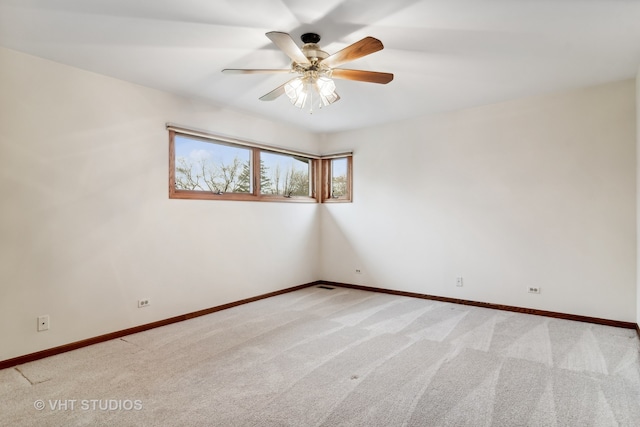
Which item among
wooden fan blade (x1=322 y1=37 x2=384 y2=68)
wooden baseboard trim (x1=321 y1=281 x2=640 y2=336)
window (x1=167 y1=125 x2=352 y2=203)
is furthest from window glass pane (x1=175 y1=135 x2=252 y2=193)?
wooden baseboard trim (x1=321 y1=281 x2=640 y2=336)

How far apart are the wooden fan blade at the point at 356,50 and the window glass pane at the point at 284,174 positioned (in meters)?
2.60

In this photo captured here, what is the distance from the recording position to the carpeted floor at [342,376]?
6.56 feet

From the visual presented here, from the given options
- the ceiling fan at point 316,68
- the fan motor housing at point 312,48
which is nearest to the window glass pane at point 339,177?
the ceiling fan at point 316,68

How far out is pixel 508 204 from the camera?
4066 millimetres

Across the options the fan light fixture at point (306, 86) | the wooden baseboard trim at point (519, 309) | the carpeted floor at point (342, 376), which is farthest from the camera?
the wooden baseboard trim at point (519, 309)

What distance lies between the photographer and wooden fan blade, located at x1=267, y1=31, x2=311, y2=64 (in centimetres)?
206

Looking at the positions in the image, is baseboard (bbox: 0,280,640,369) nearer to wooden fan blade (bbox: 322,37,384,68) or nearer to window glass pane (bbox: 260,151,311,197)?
window glass pane (bbox: 260,151,311,197)

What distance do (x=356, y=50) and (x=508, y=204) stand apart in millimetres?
2881

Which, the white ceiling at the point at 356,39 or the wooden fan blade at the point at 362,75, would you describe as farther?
the wooden fan blade at the point at 362,75

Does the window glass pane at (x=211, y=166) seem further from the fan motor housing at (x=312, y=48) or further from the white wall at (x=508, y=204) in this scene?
the fan motor housing at (x=312, y=48)

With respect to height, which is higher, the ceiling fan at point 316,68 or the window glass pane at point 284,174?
the ceiling fan at point 316,68

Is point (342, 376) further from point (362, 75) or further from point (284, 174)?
point (284, 174)

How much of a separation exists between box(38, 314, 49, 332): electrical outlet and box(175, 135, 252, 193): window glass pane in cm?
168

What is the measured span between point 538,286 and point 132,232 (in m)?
4.44
